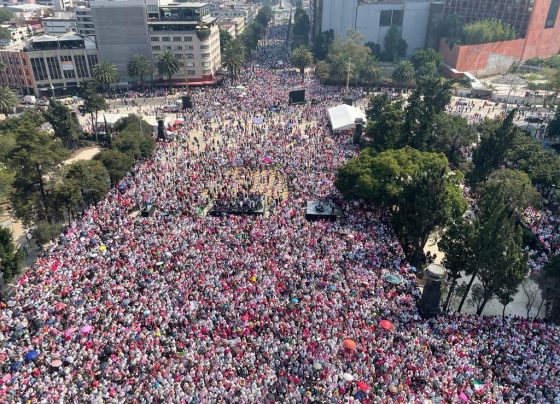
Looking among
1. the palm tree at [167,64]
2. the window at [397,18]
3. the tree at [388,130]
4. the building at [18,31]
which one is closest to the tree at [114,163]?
the tree at [388,130]

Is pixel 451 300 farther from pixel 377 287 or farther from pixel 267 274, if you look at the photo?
pixel 267 274

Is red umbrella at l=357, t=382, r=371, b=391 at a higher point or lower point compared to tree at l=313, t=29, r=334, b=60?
lower

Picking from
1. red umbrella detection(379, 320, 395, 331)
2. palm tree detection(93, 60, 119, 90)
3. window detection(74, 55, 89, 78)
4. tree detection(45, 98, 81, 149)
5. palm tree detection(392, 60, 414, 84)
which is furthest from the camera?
palm tree detection(392, 60, 414, 84)

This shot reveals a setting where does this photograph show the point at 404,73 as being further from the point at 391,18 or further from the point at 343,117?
the point at 343,117

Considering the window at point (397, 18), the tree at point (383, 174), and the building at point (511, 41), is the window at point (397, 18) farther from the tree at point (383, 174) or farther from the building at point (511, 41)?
the tree at point (383, 174)

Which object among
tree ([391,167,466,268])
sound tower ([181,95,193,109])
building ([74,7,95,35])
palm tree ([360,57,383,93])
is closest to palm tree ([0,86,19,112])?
sound tower ([181,95,193,109])

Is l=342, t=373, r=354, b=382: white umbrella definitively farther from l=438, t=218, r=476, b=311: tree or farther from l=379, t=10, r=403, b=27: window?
l=379, t=10, r=403, b=27: window
